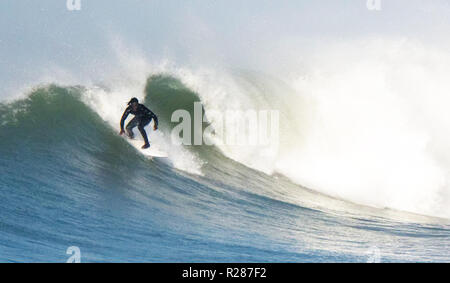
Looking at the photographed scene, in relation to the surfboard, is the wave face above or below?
below

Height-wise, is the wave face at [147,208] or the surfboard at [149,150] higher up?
the surfboard at [149,150]

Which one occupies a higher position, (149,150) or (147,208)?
(149,150)

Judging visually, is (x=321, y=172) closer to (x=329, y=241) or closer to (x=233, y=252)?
(x=329, y=241)

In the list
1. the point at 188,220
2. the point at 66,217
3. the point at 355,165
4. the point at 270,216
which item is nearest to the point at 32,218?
the point at 66,217

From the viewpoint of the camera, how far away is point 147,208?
815 centimetres

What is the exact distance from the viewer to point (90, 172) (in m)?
9.12

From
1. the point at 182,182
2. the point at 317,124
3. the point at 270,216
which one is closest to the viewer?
the point at 270,216

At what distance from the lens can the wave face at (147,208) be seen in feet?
21.1

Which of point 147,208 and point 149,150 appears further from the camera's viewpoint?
point 149,150

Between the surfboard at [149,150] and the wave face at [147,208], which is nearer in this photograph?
the wave face at [147,208]

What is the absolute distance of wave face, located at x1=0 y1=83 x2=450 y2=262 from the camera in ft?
21.1

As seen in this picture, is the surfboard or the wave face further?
the surfboard
